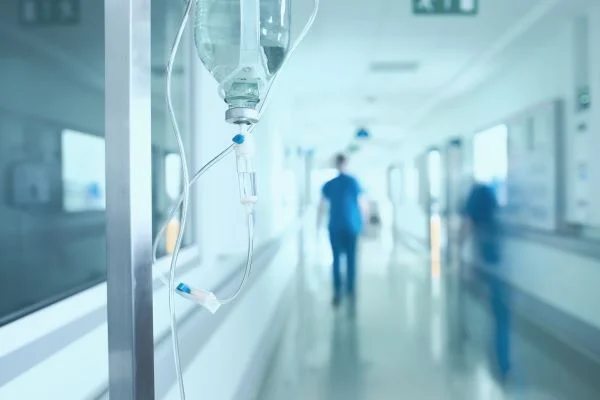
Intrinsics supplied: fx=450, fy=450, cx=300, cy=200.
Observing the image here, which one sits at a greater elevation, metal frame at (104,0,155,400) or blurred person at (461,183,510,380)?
metal frame at (104,0,155,400)

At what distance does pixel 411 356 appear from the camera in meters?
2.95

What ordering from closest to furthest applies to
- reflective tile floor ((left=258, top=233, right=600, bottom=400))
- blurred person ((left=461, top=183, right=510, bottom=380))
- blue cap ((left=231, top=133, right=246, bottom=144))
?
blue cap ((left=231, top=133, right=246, bottom=144))
reflective tile floor ((left=258, top=233, right=600, bottom=400))
blurred person ((left=461, top=183, right=510, bottom=380))

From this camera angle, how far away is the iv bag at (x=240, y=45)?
88 cm

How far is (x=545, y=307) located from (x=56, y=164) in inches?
160

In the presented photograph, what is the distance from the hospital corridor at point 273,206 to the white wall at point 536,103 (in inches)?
1.1

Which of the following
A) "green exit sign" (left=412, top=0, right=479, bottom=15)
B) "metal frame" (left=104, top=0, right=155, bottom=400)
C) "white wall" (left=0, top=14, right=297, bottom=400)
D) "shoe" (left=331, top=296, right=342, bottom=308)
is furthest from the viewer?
"shoe" (left=331, top=296, right=342, bottom=308)

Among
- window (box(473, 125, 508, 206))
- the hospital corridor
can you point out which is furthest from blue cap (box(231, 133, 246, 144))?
window (box(473, 125, 508, 206))

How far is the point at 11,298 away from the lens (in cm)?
93

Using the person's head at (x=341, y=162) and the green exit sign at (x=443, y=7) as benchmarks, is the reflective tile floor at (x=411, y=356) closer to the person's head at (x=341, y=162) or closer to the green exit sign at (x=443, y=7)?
the person's head at (x=341, y=162)

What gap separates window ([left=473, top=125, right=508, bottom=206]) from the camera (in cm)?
505

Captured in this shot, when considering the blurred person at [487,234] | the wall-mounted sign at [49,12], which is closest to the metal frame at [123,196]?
the wall-mounted sign at [49,12]

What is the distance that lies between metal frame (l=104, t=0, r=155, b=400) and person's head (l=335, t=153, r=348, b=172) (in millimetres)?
3832

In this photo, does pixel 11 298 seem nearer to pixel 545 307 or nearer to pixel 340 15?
pixel 340 15

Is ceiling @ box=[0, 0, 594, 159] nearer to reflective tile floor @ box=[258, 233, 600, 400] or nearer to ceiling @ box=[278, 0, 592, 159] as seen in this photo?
ceiling @ box=[278, 0, 592, 159]
